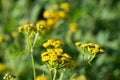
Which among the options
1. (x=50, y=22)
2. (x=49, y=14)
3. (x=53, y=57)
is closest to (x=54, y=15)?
(x=49, y=14)

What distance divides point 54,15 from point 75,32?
0.32 metres

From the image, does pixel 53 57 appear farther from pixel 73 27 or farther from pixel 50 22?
pixel 73 27

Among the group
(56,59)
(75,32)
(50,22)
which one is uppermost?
(56,59)

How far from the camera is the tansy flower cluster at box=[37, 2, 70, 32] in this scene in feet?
16.7

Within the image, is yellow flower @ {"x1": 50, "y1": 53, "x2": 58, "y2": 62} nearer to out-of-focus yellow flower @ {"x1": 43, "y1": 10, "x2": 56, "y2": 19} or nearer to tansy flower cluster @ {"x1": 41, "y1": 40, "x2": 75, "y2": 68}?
tansy flower cluster @ {"x1": 41, "y1": 40, "x2": 75, "y2": 68}

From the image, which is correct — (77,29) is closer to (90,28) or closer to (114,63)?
(90,28)

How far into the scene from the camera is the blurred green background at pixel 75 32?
4.56 m

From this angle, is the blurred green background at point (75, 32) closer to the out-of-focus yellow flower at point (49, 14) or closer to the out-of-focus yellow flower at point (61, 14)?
the out-of-focus yellow flower at point (61, 14)

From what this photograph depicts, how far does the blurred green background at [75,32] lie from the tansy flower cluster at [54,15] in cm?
8

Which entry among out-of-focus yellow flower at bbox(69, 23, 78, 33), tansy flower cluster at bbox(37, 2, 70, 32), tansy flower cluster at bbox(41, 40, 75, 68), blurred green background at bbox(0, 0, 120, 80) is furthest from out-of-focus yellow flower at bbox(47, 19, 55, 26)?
tansy flower cluster at bbox(41, 40, 75, 68)

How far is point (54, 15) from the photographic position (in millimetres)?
5250

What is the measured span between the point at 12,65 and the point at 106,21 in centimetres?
149

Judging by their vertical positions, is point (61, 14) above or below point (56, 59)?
below

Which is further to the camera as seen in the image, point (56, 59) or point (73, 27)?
point (73, 27)
